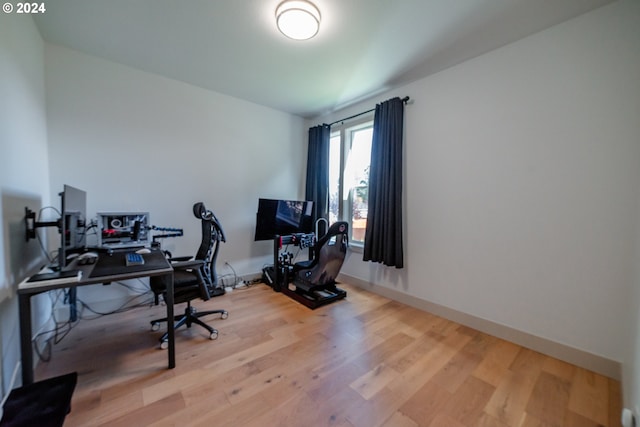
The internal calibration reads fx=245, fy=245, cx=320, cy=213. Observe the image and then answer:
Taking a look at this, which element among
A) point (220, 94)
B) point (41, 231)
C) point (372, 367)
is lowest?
point (372, 367)

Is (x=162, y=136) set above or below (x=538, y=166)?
above

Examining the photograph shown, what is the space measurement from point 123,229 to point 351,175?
2.88 metres

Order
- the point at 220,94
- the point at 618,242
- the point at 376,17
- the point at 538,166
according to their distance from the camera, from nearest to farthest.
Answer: the point at 618,242 → the point at 376,17 → the point at 538,166 → the point at 220,94

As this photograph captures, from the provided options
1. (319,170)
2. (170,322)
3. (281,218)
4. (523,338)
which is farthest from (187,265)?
(523,338)

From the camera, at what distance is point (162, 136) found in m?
2.92

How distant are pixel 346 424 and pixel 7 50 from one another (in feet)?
10.0

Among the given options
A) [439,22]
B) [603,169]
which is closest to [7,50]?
[439,22]

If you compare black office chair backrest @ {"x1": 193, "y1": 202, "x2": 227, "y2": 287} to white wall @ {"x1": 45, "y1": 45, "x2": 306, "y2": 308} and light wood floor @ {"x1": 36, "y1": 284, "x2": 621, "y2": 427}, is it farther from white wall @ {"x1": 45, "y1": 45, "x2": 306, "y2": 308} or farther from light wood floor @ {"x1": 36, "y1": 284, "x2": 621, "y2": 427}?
white wall @ {"x1": 45, "y1": 45, "x2": 306, "y2": 308}

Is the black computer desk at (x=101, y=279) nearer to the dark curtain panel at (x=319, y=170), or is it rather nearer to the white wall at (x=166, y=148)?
the white wall at (x=166, y=148)

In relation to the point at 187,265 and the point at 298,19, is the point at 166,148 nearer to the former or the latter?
the point at 187,265

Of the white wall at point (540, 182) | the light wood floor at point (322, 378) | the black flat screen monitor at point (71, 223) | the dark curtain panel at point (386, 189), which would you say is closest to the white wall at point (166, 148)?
the black flat screen monitor at point (71, 223)

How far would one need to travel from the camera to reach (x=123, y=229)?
254cm

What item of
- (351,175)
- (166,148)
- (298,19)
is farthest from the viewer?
(351,175)

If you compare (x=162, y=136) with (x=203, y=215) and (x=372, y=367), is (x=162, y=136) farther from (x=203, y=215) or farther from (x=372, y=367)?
(x=372, y=367)
